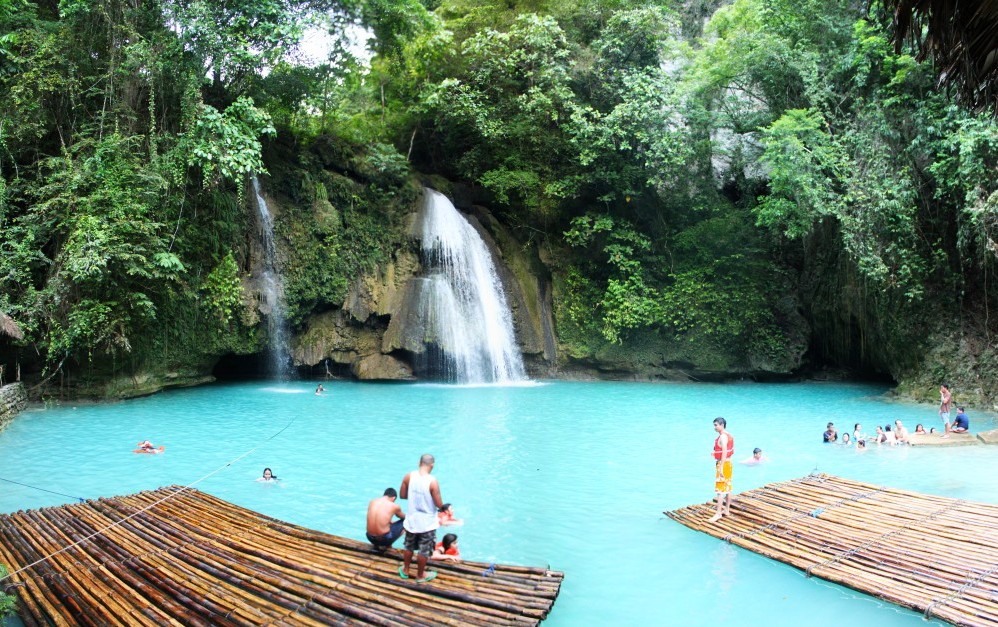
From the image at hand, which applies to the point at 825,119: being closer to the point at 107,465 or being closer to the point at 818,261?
the point at 818,261

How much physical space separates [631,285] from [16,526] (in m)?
17.2

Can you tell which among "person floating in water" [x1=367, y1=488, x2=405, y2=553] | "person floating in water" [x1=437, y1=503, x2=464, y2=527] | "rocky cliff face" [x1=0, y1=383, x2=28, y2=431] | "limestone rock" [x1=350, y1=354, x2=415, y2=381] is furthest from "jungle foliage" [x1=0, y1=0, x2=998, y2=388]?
"person floating in water" [x1=367, y1=488, x2=405, y2=553]

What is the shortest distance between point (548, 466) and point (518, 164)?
13.3m

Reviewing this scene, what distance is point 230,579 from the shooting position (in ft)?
17.1

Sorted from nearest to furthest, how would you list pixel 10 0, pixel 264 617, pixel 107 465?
pixel 264 617 → pixel 107 465 → pixel 10 0

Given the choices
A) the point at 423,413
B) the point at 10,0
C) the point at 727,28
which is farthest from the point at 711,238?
the point at 10,0

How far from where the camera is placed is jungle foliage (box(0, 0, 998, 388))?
558 inches

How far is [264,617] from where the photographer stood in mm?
4590

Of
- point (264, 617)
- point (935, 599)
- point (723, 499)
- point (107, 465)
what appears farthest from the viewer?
point (107, 465)

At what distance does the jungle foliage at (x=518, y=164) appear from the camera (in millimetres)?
14164

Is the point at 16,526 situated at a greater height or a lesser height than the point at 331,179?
lesser

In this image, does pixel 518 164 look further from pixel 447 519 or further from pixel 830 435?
pixel 447 519

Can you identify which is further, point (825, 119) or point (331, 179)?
point (331, 179)

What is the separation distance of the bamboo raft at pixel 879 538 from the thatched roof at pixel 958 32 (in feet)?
13.0
